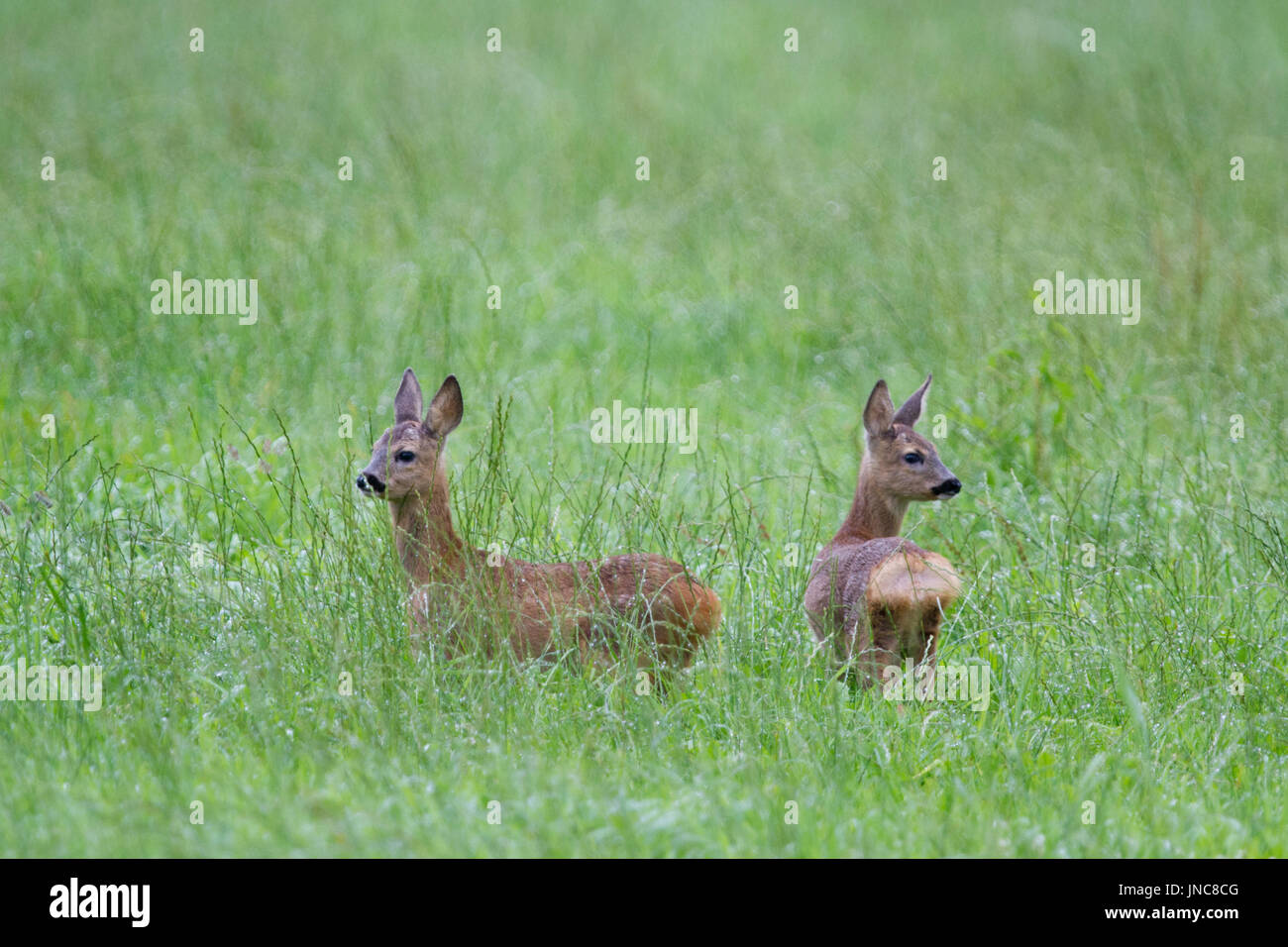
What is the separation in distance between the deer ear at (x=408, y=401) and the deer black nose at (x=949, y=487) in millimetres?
2114

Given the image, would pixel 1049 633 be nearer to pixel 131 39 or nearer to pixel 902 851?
pixel 902 851

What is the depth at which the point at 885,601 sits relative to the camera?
6.12 metres

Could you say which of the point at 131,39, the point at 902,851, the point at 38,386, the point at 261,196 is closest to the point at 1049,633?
the point at 902,851

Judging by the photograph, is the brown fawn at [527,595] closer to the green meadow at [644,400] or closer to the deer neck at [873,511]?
Answer: the green meadow at [644,400]

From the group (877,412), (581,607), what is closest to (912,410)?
(877,412)

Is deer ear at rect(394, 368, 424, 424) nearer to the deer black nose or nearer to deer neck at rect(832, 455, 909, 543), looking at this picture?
deer neck at rect(832, 455, 909, 543)

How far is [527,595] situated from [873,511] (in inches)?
69.2

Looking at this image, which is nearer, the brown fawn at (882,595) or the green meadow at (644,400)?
the green meadow at (644,400)

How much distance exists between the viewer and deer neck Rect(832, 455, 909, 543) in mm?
7180

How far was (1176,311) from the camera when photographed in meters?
10.2

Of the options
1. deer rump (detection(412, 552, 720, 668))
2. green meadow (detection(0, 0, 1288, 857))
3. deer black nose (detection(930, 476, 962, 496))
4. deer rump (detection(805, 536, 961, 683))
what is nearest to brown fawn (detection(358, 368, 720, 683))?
deer rump (detection(412, 552, 720, 668))

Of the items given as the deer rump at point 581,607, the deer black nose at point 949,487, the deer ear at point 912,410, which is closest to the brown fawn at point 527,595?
the deer rump at point 581,607

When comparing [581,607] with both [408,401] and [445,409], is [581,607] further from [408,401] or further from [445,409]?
[408,401]

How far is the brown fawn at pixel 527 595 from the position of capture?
234 inches
